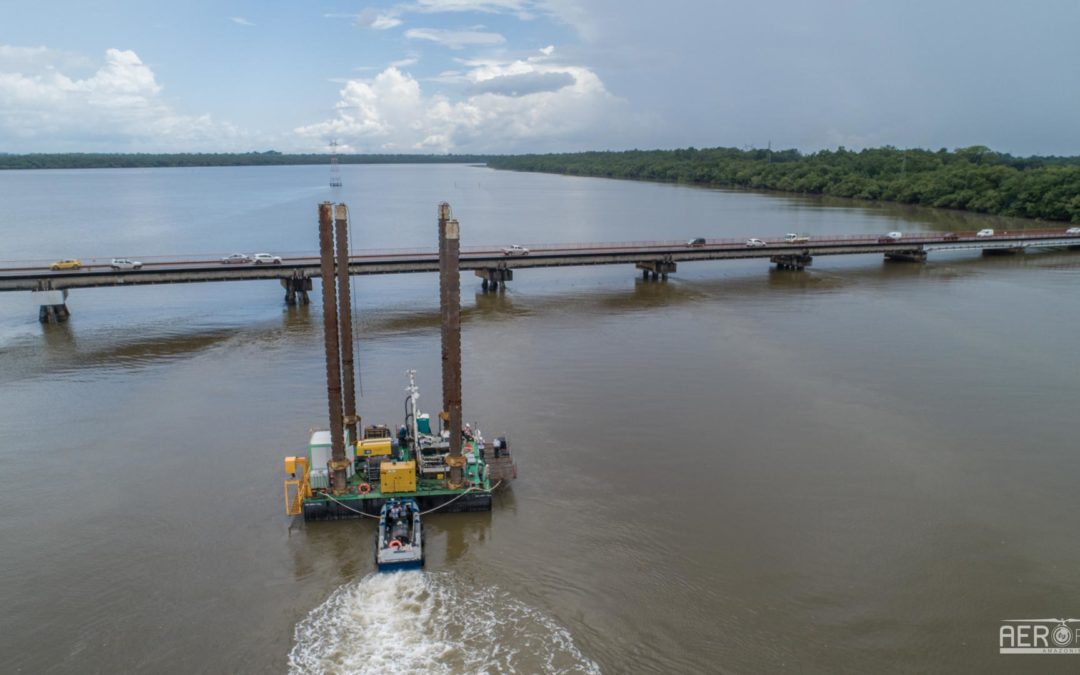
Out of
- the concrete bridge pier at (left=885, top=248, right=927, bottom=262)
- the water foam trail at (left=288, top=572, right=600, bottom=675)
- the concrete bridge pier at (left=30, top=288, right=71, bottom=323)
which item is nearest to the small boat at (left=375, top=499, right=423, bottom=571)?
the water foam trail at (left=288, top=572, right=600, bottom=675)

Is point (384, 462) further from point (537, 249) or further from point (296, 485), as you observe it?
point (537, 249)

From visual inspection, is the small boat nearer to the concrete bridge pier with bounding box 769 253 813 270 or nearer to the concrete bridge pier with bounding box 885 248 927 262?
the concrete bridge pier with bounding box 769 253 813 270

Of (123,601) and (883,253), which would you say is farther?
(883,253)

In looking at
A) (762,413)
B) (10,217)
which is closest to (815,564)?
(762,413)

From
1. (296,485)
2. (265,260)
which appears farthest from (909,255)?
(296,485)

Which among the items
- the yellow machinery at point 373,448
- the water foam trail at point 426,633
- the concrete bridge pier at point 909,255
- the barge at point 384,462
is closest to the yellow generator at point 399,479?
the barge at point 384,462

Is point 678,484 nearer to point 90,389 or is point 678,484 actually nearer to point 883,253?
point 90,389

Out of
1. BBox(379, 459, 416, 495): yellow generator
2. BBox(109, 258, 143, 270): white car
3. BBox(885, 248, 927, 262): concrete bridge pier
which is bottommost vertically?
BBox(379, 459, 416, 495): yellow generator
